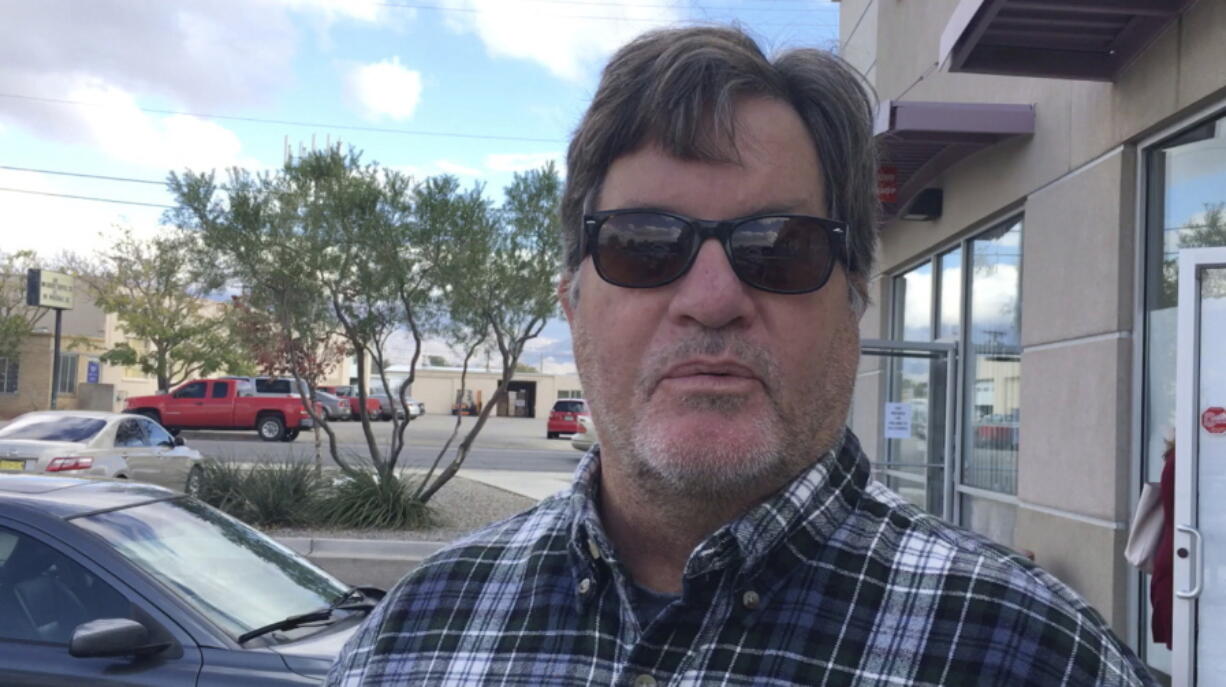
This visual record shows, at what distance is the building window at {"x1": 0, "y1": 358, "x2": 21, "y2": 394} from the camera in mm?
40719

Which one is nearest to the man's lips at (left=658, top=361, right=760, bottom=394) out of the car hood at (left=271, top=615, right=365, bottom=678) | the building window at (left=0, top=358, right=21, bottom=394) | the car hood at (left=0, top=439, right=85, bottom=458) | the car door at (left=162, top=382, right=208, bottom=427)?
the car hood at (left=271, top=615, right=365, bottom=678)

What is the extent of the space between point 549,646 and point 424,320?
1238 centimetres

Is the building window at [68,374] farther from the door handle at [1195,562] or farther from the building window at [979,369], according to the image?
the door handle at [1195,562]

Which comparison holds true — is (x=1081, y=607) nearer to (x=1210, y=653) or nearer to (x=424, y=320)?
(x=1210, y=653)

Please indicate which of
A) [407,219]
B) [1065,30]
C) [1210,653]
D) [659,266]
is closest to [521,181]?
[407,219]

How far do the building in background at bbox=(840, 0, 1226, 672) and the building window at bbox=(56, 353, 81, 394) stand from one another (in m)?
41.4

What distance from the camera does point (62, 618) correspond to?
14.3 feet

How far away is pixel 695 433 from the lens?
1404 millimetres

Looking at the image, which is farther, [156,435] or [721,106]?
[156,435]

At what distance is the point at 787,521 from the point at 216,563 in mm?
4088

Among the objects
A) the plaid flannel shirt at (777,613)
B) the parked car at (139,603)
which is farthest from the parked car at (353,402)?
the plaid flannel shirt at (777,613)

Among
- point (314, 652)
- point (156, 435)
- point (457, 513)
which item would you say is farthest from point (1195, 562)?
point (156, 435)

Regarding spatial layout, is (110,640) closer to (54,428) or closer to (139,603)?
(139,603)

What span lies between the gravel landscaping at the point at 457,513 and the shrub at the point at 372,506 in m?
0.18
